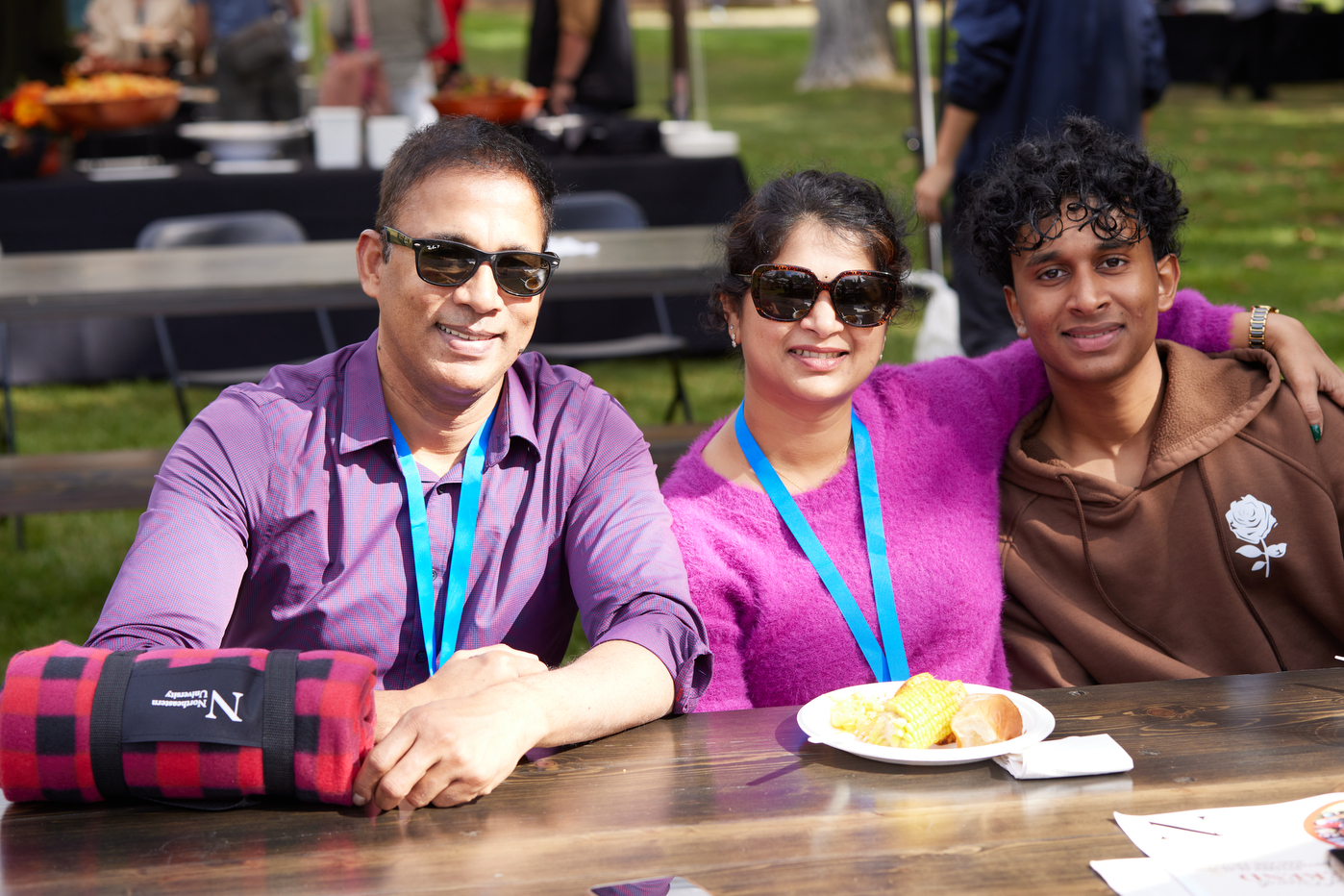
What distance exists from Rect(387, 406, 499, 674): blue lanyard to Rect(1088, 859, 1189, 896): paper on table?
3.71 ft

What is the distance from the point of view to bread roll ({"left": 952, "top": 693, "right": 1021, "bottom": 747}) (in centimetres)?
180

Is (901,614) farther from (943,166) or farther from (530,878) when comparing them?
(943,166)

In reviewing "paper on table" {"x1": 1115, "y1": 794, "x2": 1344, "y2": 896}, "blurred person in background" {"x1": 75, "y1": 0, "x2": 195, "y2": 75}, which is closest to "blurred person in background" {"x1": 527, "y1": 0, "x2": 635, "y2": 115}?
"blurred person in background" {"x1": 75, "y1": 0, "x2": 195, "y2": 75}

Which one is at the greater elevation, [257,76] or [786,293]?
[257,76]

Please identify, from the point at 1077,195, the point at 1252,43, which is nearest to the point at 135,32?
the point at 1077,195

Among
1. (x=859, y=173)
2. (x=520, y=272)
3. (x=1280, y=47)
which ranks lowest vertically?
(x=859, y=173)

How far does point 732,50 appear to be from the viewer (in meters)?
24.8

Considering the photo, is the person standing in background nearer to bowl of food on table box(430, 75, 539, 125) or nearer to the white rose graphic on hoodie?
the white rose graphic on hoodie

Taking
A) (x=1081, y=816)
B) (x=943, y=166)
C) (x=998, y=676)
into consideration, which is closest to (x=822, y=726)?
(x=1081, y=816)

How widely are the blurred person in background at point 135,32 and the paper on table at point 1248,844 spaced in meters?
10.9

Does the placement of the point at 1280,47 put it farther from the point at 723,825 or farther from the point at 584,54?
the point at 723,825

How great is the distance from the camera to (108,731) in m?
1.66

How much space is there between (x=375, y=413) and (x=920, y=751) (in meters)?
1.12

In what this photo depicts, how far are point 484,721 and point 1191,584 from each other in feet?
5.03
